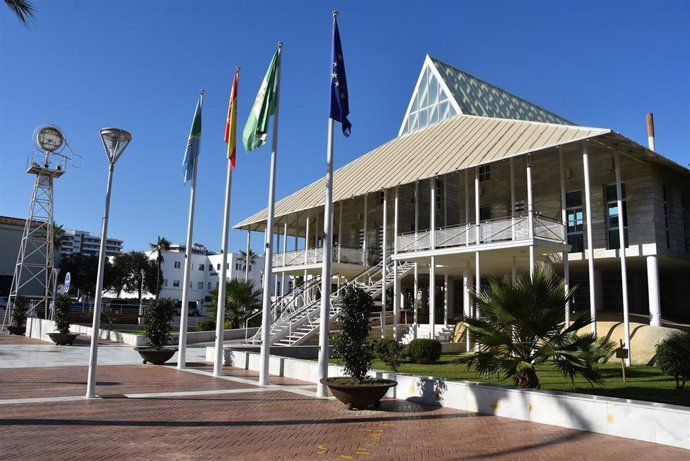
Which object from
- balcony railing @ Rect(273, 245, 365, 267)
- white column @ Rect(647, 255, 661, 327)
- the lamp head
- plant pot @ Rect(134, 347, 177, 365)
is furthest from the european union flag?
balcony railing @ Rect(273, 245, 365, 267)

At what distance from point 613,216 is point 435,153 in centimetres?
778

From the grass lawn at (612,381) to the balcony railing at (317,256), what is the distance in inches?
428

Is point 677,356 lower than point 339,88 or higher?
lower

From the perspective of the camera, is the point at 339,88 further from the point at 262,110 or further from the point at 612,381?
the point at 612,381

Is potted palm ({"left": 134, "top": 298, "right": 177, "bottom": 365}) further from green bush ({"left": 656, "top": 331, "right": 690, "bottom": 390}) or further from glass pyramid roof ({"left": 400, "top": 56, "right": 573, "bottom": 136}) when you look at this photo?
glass pyramid roof ({"left": 400, "top": 56, "right": 573, "bottom": 136})

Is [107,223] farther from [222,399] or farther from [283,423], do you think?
[283,423]

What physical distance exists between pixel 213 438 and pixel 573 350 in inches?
239

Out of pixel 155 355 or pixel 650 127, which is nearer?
pixel 155 355

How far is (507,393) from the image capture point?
9859mm

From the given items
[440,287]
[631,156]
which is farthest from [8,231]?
[631,156]

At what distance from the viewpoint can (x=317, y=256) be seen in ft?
96.8

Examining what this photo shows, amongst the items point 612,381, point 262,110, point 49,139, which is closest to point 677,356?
point 612,381

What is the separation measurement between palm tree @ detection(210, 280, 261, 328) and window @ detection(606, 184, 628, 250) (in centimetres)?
1976

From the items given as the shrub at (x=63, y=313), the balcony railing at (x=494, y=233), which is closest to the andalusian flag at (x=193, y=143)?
the balcony railing at (x=494, y=233)
